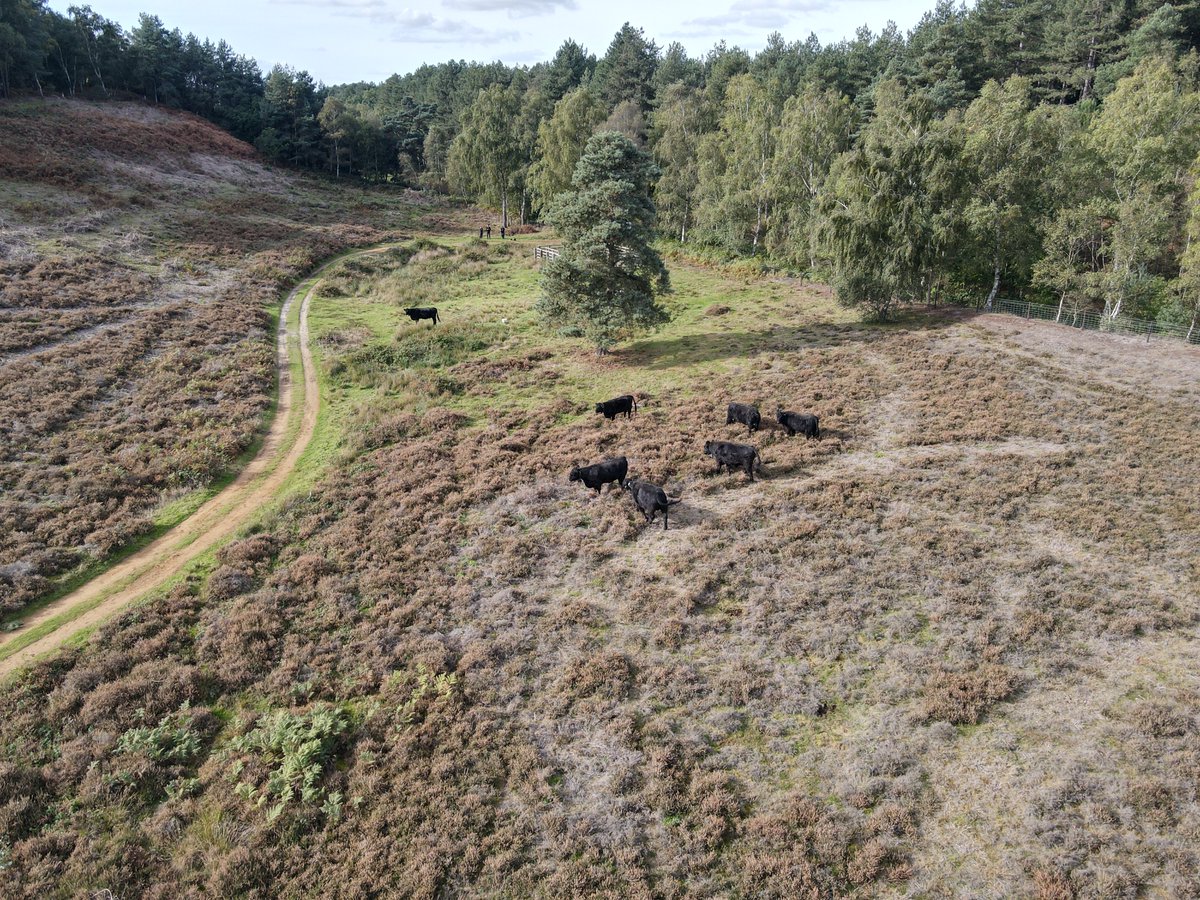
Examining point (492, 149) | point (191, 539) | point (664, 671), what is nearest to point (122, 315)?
point (191, 539)

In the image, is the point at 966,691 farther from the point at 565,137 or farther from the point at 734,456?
the point at 565,137

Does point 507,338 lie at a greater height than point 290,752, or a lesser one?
greater

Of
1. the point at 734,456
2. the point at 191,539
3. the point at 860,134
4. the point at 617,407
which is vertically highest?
the point at 860,134

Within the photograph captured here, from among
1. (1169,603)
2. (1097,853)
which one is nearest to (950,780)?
(1097,853)

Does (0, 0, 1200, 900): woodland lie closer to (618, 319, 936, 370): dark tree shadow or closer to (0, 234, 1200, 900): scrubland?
(0, 234, 1200, 900): scrubland

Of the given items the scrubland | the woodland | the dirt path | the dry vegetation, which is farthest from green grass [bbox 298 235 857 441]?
the scrubland

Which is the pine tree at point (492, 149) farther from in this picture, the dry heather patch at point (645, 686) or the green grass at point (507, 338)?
the dry heather patch at point (645, 686)
